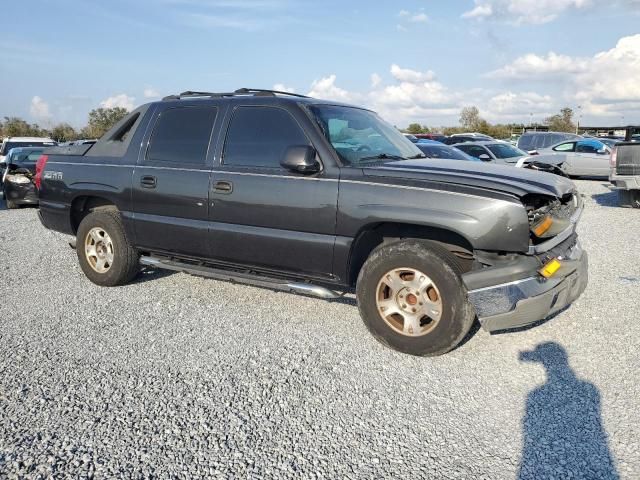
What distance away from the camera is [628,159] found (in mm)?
10172

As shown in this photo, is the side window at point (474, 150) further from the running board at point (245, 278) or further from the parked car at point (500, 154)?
the running board at point (245, 278)

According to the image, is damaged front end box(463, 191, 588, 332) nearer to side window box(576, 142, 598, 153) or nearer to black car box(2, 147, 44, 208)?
black car box(2, 147, 44, 208)

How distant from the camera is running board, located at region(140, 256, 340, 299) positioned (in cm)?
416

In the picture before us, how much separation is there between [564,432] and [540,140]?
1839 centimetres

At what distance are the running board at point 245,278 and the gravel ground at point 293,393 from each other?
347 millimetres

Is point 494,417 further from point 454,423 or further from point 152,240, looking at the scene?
point 152,240

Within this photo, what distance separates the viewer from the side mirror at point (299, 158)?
388 cm

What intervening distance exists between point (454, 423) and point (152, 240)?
11.1ft

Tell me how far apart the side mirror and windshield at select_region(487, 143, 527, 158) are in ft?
39.7

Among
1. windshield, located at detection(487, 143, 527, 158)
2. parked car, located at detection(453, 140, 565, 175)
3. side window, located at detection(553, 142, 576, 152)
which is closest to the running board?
parked car, located at detection(453, 140, 565, 175)

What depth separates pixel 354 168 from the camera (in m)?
4.00

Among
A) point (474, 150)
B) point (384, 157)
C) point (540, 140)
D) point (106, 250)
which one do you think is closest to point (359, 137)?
point (384, 157)

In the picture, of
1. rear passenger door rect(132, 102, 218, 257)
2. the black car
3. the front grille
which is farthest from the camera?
the black car

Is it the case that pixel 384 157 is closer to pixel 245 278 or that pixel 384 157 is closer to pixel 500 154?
pixel 245 278
